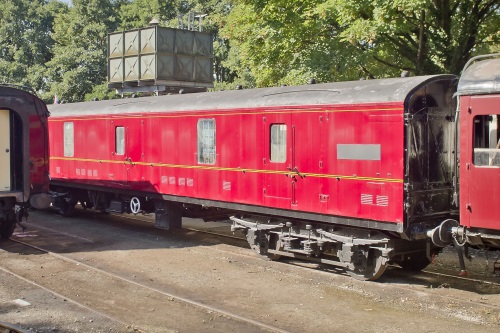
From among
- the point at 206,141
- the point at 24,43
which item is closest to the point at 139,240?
the point at 206,141

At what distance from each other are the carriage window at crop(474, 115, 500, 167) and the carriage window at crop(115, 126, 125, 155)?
981 centimetres

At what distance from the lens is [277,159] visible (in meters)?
12.3

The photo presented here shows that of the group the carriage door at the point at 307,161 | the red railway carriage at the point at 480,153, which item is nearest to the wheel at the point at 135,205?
the carriage door at the point at 307,161

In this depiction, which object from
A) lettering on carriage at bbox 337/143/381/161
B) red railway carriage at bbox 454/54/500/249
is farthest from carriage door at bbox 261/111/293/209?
red railway carriage at bbox 454/54/500/249

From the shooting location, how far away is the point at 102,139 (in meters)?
17.3

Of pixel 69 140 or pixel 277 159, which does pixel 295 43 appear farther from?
pixel 69 140

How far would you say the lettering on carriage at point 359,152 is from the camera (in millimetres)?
10477

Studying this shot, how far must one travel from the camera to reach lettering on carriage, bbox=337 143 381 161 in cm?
1048

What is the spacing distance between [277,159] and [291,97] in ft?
3.99

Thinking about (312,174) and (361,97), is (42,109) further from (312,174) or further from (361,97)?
(361,97)

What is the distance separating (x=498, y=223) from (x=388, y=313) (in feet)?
6.56

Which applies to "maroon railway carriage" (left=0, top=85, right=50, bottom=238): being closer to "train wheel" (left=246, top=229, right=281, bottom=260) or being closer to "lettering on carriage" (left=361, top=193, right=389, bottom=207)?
"train wheel" (left=246, top=229, right=281, bottom=260)

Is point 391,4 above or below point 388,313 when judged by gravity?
above

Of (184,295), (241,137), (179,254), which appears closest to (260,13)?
(241,137)
